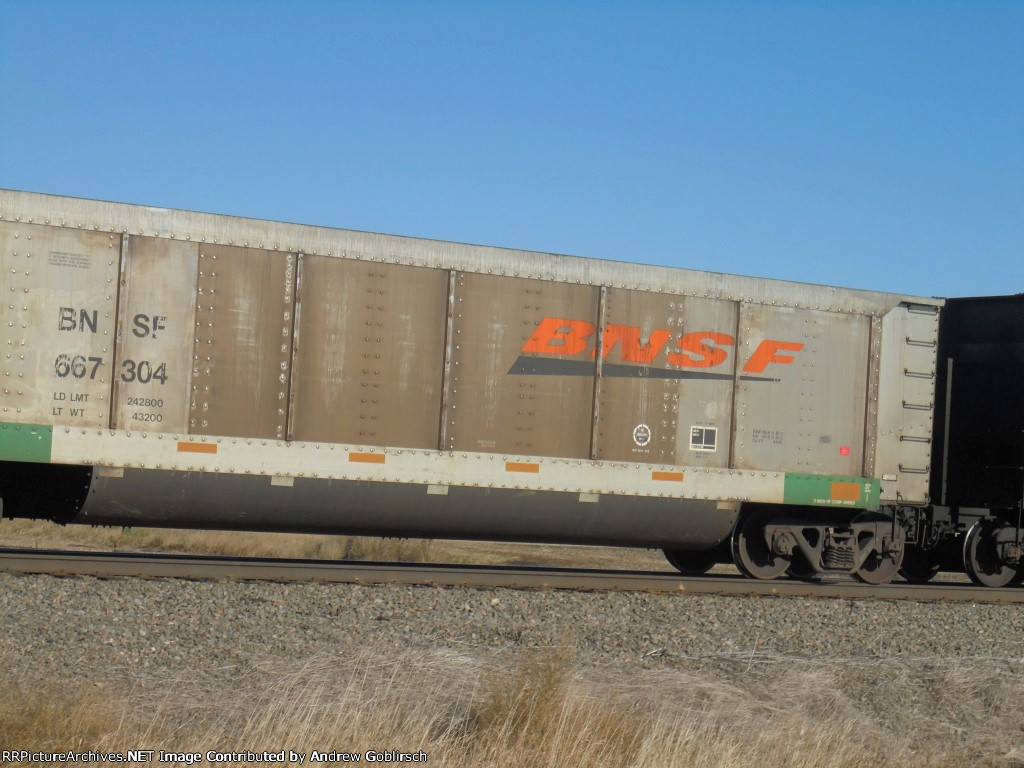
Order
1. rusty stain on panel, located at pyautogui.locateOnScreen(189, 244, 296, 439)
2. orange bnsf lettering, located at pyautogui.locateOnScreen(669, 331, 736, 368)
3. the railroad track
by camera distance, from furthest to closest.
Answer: orange bnsf lettering, located at pyautogui.locateOnScreen(669, 331, 736, 368) < rusty stain on panel, located at pyautogui.locateOnScreen(189, 244, 296, 439) < the railroad track

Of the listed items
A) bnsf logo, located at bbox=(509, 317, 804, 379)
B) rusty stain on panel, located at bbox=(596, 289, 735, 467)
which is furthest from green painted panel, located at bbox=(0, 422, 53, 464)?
rusty stain on panel, located at bbox=(596, 289, 735, 467)

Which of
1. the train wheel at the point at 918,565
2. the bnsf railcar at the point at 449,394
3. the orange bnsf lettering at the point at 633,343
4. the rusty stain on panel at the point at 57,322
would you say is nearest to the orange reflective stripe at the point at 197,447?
the bnsf railcar at the point at 449,394

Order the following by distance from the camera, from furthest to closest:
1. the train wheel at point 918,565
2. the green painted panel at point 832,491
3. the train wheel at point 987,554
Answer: the train wheel at point 918,565, the train wheel at point 987,554, the green painted panel at point 832,491

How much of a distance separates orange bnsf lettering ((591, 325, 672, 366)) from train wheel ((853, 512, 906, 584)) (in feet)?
11.3

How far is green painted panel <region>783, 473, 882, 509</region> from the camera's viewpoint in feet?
41.2

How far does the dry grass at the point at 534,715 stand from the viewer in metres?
5.52

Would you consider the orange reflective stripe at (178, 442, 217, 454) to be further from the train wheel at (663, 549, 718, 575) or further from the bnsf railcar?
the train wheel at (663, 549, 718, 575)

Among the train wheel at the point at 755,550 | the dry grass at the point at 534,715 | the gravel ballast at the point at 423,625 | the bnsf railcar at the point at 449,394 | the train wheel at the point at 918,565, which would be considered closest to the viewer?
the dry grass at the point at 534,715

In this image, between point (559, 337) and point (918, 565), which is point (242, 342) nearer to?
point (559, 337)

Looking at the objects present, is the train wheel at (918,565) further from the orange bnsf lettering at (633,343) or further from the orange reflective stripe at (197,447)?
the orange reflective stripe at (197,447)

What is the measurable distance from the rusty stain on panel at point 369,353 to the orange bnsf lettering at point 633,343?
1942 millimetres

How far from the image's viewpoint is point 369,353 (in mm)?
11289

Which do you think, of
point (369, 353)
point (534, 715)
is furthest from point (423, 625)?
point (369, 353)

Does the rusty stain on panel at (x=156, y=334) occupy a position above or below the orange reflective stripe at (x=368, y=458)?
above
